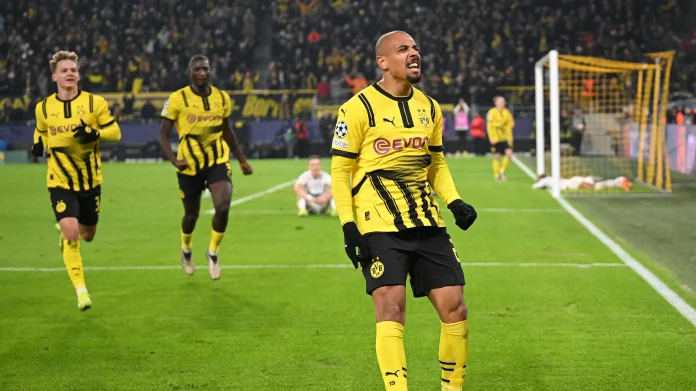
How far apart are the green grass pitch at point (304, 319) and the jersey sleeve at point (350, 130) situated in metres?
1.55

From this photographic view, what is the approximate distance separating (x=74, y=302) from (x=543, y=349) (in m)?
4.43

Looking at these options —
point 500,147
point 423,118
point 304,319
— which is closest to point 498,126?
point 500,147

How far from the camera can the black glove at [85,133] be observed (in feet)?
28.1

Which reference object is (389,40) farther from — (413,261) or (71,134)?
(71,134)

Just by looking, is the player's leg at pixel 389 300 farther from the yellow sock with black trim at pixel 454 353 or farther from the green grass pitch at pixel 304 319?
the green grass pitch at pixel 304 319

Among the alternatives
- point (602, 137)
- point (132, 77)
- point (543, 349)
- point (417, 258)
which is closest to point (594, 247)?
point (543, 349)

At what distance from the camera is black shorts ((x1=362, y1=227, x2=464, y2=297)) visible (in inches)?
201

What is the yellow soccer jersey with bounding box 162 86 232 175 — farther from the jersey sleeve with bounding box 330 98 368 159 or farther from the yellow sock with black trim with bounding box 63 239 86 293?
the jersey sleeve with bounding box 330 98 368 159

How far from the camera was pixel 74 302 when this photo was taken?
9.12 metres

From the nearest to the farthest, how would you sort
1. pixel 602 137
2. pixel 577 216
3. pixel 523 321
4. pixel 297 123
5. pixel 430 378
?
pixel 430 378
pixel 523 321
pixel 577 216
pixel 602 137
pixel 297 123

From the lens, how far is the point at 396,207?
5207mm

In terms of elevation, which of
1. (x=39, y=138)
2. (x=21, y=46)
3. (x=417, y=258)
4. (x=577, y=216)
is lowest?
(x=577, y=216)

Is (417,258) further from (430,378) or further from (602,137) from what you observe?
(602,137)

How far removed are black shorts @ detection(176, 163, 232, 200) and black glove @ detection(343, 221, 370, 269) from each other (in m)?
5.28
